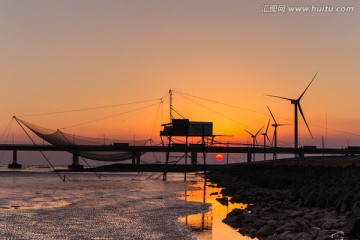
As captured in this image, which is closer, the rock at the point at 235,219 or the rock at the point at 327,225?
the rock at the point at 327,225

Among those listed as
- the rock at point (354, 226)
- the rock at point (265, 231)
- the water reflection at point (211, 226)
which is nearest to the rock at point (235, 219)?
the water reflection at point (211, 226)

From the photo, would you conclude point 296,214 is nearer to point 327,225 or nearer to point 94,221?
point 327,225

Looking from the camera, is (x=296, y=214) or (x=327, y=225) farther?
(x=296, y=214)

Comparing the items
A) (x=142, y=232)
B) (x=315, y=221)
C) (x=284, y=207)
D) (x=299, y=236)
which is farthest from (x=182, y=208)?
(x=299, y=236)

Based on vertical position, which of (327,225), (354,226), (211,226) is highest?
(354,226)

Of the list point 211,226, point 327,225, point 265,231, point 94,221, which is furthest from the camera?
point 94,221

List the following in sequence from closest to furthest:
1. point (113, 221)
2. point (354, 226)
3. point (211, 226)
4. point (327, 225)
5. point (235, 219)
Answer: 1. point (354, 226)
2. point (327, 225)
3. point (211, 226)
4. point (235, 219)
5. point (113, 221)

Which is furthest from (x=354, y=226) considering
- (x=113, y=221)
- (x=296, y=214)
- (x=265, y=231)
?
(x=113, y=221)

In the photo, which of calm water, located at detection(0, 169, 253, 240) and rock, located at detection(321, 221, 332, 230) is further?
calm water, located at detection(0, 169, 253, 240)

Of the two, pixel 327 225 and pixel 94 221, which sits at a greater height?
pixel 327 225

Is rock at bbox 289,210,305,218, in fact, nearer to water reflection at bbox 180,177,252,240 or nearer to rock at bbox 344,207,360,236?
water reflection at bbox 180,177,252,240

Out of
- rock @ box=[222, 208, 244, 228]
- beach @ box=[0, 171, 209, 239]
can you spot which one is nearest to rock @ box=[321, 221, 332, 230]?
beach @ box=[0, 171, 209, 239]

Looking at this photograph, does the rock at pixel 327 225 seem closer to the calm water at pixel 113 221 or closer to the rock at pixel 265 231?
the rock at pixel 265 231

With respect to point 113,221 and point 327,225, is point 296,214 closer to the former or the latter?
point 327,225
